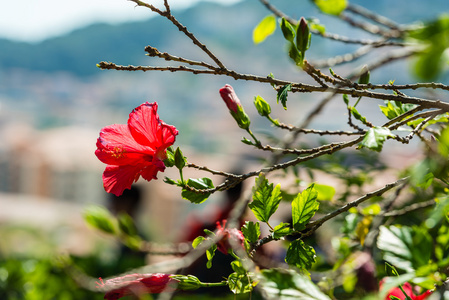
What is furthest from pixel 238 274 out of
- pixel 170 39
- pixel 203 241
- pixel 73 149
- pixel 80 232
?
pixel 170 39

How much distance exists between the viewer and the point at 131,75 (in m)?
52.2

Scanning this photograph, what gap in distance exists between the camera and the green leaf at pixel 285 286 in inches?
13.1

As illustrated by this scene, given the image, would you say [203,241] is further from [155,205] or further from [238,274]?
[155,205]

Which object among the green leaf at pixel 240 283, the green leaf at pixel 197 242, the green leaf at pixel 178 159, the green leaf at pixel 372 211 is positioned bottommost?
the green leaf at pixel 372 211

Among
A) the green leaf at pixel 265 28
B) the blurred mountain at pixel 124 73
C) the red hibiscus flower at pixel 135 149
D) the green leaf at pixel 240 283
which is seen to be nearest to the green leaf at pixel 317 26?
the green leaf at pixel 265 28

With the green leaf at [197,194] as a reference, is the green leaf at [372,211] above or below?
below

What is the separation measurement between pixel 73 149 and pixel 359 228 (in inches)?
544

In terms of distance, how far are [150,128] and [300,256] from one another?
0.74 ft

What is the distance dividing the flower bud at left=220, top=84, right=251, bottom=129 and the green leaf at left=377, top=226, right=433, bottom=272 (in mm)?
202

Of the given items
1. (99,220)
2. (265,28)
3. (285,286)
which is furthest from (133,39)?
(285,286)

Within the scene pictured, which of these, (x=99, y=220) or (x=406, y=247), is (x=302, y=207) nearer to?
(x=406, y=247)

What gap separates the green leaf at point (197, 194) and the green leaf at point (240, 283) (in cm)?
9

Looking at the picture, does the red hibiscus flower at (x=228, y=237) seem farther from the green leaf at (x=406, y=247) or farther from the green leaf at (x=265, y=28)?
the green leaf at (x=265, y=28)

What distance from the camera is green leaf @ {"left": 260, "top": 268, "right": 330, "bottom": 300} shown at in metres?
0.33
